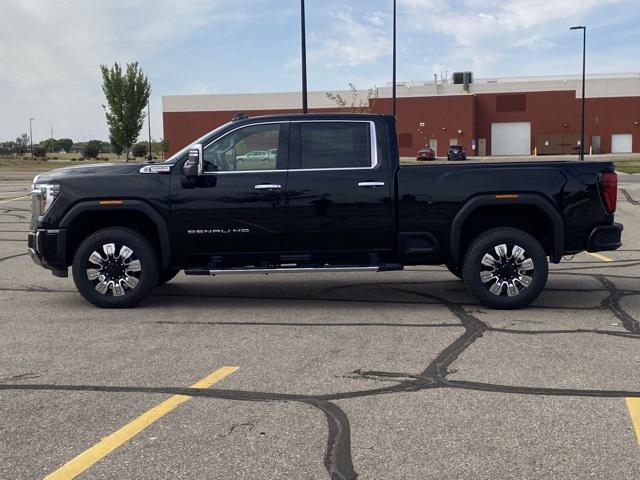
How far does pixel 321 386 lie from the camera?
5.31 m

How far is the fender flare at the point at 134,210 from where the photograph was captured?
7984 mm

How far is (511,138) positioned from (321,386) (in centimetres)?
7800

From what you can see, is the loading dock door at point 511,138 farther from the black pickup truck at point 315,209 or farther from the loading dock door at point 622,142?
the black pickup truck at point 315,209

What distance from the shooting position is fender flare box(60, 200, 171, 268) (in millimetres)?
7984

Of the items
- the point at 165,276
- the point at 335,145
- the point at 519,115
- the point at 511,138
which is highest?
the point at 519,115

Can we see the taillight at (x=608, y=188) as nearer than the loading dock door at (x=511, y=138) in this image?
Yes

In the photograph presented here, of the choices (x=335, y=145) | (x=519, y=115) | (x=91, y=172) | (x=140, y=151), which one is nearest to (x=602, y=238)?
(x=335, y=145)

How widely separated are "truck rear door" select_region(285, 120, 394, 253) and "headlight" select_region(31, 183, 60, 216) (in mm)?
2522

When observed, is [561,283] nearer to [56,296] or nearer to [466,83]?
[56,296]

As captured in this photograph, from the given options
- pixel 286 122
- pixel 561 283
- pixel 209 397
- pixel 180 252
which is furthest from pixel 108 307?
pixel 561 283

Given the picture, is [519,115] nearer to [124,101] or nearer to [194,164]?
[124,101]

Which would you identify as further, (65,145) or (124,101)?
(65,145)

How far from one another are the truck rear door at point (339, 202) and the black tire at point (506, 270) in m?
0.96

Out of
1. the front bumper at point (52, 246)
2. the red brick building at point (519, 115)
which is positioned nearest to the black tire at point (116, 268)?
the front bumper at point (52, 246)
